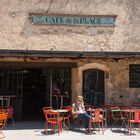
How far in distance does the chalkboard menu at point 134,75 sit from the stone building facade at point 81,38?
136 millimetres

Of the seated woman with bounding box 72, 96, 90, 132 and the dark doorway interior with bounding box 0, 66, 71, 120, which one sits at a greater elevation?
the dark doorway interior with bounding box 0, 66, 71, 120

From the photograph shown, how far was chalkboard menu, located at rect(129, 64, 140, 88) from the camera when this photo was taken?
14.8 meters

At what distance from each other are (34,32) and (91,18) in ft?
7.77

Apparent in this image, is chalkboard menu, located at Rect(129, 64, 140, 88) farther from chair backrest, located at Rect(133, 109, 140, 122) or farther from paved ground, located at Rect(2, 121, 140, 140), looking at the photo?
chair backrest, located at Rect(133, 109, 140, 122)

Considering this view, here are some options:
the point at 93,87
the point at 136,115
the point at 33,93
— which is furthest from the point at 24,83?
the point at 136,115

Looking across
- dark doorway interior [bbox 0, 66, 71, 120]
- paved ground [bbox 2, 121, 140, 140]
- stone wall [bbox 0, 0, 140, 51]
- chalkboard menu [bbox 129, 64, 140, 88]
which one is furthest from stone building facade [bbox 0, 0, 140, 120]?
paved ground [bbox 2, 121, 140, 140]

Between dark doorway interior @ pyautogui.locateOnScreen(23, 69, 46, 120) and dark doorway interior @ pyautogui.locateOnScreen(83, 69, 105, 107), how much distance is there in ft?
7.93

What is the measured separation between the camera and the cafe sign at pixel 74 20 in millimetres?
14367

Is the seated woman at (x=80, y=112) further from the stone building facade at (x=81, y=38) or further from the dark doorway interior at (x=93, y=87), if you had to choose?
the dark doorway interior at (x=93, y=87)

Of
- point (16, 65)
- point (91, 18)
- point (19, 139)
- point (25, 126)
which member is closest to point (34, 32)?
point (16, 65)

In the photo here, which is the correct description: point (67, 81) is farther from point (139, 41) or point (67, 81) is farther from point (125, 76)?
point (139, 41)

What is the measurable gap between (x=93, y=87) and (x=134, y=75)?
68.4 inches

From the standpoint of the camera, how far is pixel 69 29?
1455cm

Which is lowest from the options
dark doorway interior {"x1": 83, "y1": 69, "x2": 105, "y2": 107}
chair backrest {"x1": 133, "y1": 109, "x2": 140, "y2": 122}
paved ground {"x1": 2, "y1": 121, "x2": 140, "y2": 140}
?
paved ground {"x1": 2, "y1": 121, "x2": 140, "y2": 140}
